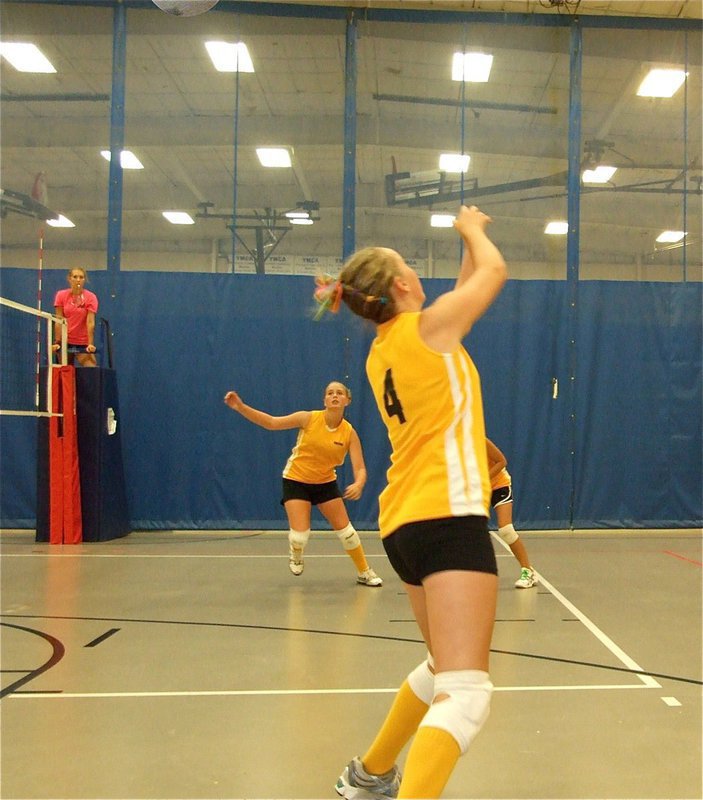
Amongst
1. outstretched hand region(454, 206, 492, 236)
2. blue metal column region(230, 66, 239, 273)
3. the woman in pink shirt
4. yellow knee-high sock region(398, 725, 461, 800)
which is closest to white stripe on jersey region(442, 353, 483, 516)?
outstretched hand region(454, 206, 492, 236)

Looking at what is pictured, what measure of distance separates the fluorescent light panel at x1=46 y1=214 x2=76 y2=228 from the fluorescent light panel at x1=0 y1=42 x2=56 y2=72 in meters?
2.10

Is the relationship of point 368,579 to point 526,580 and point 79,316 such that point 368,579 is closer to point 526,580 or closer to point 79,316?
point 526,580

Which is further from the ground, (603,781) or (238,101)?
(238,101)

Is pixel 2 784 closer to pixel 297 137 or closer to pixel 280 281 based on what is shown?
pixel 280 281

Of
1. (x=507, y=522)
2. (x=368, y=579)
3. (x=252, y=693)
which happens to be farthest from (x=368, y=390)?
(x=252, y=693)

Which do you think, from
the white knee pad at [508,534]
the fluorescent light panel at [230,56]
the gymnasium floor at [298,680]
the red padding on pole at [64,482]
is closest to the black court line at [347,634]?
the gymnasium floor at [298,680]

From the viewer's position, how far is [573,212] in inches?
438

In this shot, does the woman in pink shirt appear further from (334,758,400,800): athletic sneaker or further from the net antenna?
(334,758,400,800): athletic sneaker

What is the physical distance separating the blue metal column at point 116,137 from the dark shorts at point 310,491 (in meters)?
5.17

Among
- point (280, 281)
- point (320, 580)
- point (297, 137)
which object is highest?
point (297, 137)

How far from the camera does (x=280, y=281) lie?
1071 cm

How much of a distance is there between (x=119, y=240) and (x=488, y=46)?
571 cm

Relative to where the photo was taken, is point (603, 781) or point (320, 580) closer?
point (603, 781)

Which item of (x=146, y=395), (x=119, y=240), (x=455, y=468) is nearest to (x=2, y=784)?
(x=455, y=468)
